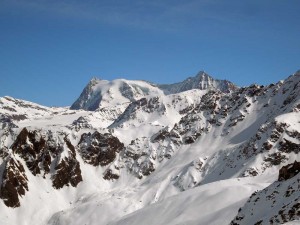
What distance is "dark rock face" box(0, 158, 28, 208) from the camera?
168 meters

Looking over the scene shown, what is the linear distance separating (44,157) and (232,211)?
133194 mm

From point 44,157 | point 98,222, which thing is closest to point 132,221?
point 98,222

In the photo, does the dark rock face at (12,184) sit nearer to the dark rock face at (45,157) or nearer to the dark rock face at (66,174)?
the dark rock face at (45,157)

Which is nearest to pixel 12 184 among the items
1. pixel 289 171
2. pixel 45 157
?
pixel 45 157

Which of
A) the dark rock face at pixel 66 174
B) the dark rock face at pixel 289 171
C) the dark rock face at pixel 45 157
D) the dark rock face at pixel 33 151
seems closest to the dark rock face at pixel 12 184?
the dark rock face at pixel 33 151

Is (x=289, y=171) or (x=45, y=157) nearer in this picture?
(x=289, y=171)

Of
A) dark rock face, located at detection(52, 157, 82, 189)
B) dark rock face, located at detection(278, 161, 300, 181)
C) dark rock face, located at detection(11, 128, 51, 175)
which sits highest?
dark rock face, located at detection(11, 128, 51, 175)

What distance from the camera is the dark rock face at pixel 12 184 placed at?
16750 centimetres

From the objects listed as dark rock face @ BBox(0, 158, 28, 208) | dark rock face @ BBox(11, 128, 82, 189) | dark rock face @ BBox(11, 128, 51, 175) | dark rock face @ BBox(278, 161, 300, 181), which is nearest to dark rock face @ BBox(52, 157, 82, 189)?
dark rock face @ BBox(11, 128, 82, 189)

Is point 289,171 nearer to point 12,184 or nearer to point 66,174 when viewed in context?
point 12,184

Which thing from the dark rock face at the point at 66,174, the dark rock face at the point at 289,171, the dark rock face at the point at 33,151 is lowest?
the dark rock face at the point at 289,171

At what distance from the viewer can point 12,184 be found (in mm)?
169875

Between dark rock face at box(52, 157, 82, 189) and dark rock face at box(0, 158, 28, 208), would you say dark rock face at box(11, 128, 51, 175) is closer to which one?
dark rock face at box(52, 157, 82, 189)


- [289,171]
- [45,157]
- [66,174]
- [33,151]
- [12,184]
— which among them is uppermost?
[33,151]
